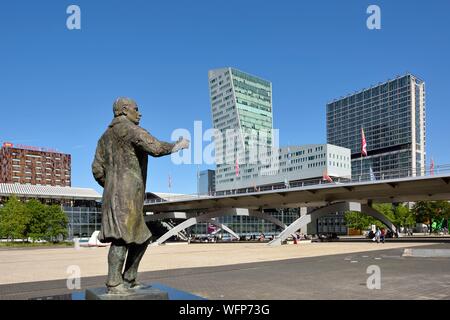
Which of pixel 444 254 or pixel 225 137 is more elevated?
pixel 225 137

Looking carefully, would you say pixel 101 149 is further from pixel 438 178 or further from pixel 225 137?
pixel 225 137

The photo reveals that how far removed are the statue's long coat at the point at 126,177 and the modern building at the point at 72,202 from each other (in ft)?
238

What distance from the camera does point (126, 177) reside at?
21.6 feet

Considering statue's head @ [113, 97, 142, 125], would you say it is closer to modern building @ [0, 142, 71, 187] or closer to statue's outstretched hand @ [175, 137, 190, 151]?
statue's outstretched hand @ [175, 137, 190, 151]

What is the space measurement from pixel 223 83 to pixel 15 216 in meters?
133

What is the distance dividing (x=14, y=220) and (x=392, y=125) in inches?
6091

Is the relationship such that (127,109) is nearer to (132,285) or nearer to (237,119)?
(132,285)

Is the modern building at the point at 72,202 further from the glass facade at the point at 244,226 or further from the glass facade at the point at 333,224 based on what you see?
the glass facade at the point at 333,224

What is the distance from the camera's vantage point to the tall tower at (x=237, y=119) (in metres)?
172

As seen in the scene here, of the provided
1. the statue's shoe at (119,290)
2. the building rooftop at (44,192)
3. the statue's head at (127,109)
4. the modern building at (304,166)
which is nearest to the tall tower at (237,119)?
the modern building at (304,166)

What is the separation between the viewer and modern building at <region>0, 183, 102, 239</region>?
245ft

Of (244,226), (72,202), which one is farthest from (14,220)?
(244,226)
